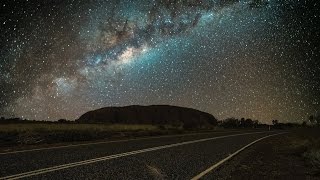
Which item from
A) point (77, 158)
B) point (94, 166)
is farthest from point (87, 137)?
point (94, 166)

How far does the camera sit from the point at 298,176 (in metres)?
11.5

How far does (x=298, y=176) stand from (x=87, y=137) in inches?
749

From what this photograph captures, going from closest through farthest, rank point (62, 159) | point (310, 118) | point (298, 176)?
point (298, 176), point (62, 159), point (310, 118)

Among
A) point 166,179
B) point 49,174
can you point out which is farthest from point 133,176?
point 49,174

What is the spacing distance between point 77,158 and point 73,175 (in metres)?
3.95

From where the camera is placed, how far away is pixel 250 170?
41.6 feet

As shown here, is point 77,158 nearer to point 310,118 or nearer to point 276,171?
point 276,171

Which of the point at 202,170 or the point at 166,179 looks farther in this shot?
the point at 202,170

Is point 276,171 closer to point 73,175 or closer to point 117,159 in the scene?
point 117,159

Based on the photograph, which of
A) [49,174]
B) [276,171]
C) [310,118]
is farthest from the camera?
[310,118]

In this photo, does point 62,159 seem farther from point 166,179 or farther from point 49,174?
point 166,179

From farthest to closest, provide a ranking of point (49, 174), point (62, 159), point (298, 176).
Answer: point (62, 159), point (298, 176), point (49, 174)

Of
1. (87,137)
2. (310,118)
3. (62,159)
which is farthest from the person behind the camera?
(310,118)

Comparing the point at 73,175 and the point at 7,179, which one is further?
the point at 73,175
